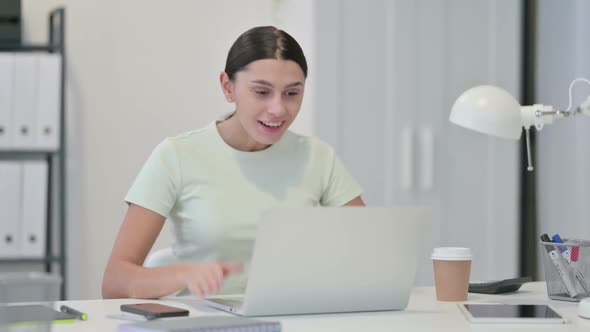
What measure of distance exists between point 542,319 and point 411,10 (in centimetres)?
189

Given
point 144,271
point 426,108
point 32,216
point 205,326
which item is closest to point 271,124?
point 144,271

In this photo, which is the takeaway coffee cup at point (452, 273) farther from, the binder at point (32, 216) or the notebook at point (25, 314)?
the binder at point (32, 216)

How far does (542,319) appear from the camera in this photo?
1.53 metres

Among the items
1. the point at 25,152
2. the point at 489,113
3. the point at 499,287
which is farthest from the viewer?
the point at 25,152

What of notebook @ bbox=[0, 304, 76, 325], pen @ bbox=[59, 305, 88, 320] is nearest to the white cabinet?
pen @ bbox=[59, 305, 88, 320]

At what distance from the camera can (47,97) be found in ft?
10.5

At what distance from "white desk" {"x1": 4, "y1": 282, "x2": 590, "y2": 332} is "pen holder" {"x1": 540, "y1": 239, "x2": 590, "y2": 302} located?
58 mm

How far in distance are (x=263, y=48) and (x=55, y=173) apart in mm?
1529

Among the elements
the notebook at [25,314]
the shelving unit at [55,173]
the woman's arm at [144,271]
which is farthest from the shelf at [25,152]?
the notebook at [25,314]

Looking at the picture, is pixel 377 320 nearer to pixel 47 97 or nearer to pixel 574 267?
pixel 574 267

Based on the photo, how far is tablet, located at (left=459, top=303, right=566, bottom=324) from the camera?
151 centimetres

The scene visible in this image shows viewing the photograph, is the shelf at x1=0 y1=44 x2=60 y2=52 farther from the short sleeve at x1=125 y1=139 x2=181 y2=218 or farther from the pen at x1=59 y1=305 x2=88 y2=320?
the pen at x1=59 y1=305 x2=88 y2=320

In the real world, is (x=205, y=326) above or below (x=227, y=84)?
below

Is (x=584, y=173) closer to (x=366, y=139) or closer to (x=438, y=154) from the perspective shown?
(x=438, y=154)
